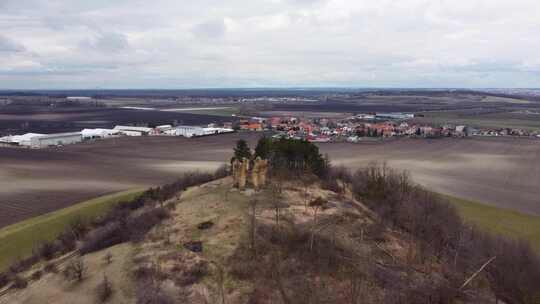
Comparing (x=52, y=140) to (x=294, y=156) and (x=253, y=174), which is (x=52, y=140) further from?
(x=253, y=174)

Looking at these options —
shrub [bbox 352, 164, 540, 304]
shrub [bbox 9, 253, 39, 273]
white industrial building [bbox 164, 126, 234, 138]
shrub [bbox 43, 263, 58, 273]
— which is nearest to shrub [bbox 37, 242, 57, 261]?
shrub [bbox 9, 253, 39, 273]

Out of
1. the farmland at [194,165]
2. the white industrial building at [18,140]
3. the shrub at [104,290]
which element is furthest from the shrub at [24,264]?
the white industrial building at [18,140]

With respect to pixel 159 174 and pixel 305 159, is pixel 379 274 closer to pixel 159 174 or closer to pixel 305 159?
pixel 305 159

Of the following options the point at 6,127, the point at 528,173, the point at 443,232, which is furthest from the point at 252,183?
the point at 6,127

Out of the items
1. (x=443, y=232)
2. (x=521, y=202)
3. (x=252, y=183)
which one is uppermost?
(x=252, y=183)

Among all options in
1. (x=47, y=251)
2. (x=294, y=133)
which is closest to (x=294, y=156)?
(x=47, y=251)

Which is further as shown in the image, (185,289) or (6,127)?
(6,127)

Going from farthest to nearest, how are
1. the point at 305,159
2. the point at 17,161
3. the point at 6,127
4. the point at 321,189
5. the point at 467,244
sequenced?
1. the point at 6,127
2. the point at 17,161
3. the point at 305,159
4. the point at 321,189
5. the point at 467,244

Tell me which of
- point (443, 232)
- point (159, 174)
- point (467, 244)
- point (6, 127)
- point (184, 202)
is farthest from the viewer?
point (6, 127)
